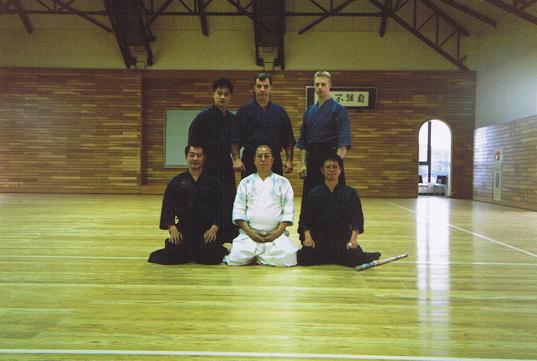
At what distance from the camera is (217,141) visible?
3895 mm

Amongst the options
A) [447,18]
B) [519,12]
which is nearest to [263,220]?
[519,12]

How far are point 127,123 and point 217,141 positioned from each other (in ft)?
27.7

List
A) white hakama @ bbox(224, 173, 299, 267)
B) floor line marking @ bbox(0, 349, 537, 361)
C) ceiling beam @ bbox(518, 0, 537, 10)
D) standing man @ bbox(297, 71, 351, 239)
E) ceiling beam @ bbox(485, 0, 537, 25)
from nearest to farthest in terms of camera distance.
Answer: floor line marking @ bbox(0, 349, 537, 361)
white hakama @ bbox(224, 173, 299, 267)
standing man @ bbox(297, 71, 351, 239)
ceiling beam @ bbox(518, 0, 537, 10)
ceiling beam @ bbox(485, 0, 537, 25)

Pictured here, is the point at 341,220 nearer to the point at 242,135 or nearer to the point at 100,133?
the point at 242,135

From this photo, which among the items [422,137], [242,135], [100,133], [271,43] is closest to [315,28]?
[271,43]

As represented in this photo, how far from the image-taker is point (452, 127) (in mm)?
11719

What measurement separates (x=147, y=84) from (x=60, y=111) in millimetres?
2230

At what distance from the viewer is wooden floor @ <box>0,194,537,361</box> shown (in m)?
1.73

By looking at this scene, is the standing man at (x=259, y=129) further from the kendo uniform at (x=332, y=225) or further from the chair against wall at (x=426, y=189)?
the chair against wall at (x=426, y=189)

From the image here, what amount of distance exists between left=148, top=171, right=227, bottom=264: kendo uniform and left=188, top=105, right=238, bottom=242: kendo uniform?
1.27 ft

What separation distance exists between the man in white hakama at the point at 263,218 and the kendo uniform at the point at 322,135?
0.25 meters

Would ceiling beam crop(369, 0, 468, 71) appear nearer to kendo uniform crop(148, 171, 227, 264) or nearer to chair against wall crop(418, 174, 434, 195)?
chair against wall crop(418, 174, 434, 195)

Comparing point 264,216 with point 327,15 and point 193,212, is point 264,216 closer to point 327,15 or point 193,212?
point 193,212

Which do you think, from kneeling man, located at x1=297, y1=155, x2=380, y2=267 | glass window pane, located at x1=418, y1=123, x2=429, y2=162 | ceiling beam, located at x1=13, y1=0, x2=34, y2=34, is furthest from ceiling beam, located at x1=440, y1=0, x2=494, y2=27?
ceiling beam, located at x1=13, y1=0, x2=34, y2=34
